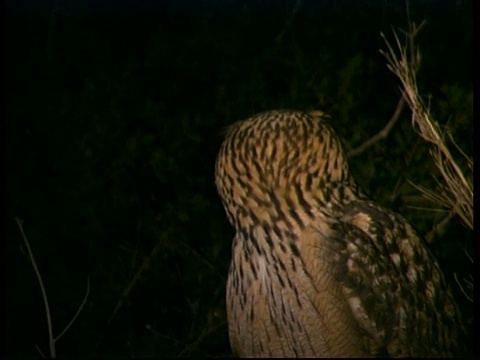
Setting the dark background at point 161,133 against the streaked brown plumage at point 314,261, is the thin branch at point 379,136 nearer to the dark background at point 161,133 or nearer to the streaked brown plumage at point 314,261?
the dark background at point 161,133

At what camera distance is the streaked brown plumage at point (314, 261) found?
3143mm

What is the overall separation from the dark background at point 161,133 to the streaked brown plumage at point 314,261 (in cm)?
89

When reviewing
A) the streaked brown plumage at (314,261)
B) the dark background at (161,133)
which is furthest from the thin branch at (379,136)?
the streaked brown plumage at (314,261)

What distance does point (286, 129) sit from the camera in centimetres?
325

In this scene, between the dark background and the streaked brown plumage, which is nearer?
the streaked brown plumage

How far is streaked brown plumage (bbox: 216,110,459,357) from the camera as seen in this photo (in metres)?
3.14

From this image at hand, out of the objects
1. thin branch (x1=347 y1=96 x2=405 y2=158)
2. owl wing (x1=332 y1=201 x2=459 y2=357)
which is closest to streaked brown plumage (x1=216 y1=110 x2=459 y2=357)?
owl wing (x1=332 y1=201 x2=459 y2=357)

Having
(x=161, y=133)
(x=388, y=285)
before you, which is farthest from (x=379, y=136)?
(x=388, y=285)

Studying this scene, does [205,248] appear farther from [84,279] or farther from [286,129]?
[286,129]

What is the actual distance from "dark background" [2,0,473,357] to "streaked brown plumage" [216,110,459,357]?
89 cm

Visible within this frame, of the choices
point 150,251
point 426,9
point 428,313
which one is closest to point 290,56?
point 426,9

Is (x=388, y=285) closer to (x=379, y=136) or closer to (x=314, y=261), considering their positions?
(x=314, y=261)

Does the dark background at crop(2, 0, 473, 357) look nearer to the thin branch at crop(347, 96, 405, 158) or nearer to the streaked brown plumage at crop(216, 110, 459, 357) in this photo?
the thin branch at crop(347, 96, 405, 158)

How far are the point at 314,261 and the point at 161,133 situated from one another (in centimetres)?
124
